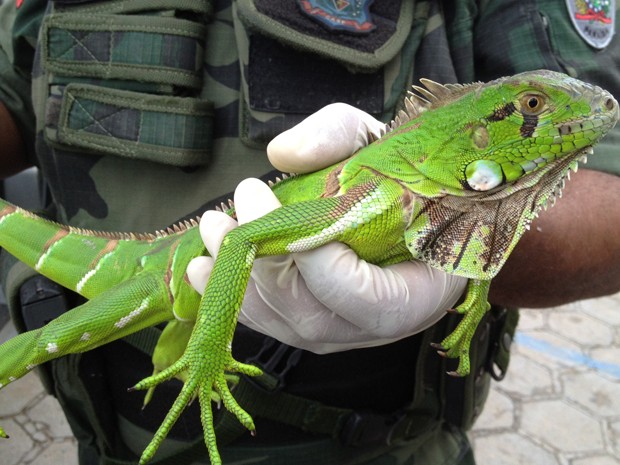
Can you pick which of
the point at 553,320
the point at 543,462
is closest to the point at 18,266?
the point at 543,462

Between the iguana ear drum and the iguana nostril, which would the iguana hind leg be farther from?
the iguana nostril

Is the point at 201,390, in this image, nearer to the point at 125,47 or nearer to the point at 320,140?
the point at 320,140

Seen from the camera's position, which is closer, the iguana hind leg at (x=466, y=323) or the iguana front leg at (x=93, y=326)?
the iguana hind leg at (x=466, y=323)

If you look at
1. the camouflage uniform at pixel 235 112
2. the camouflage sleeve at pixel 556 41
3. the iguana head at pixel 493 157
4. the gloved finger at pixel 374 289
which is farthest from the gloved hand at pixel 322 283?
the camouflage sleeve at pixel 556 41

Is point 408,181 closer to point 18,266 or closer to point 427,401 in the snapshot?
point 427,401

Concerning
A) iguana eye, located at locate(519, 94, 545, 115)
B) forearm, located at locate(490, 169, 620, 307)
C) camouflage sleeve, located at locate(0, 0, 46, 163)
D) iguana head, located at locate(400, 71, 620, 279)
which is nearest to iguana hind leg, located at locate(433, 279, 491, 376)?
iguana head, located at locate(400, 71, 620, 279)

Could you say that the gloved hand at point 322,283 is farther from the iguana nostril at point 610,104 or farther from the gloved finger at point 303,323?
the iguana nostril at point 610,104
